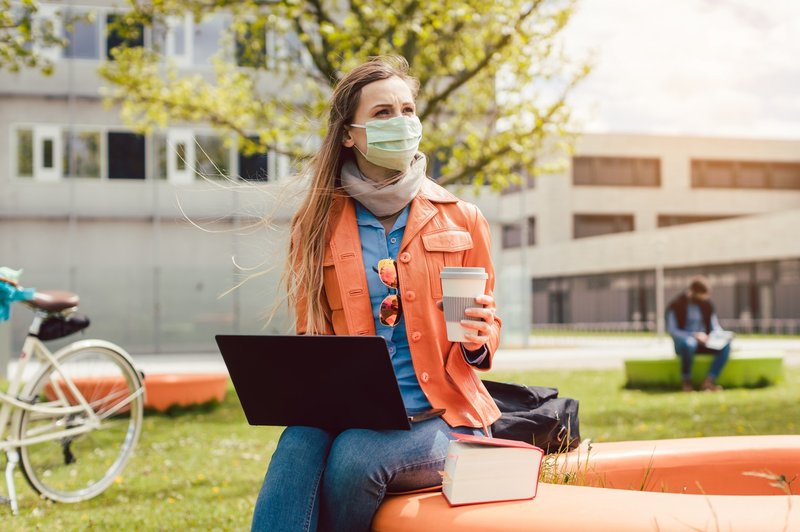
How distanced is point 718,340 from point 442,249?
984 cm

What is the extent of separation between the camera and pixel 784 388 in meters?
11.8

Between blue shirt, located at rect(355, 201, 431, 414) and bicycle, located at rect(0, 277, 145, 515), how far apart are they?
2.80 m

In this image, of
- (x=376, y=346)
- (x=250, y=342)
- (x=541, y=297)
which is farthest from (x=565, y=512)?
(x=541, y=297)

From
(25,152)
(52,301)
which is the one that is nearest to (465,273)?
(52,301)

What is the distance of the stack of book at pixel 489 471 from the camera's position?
2.31 m

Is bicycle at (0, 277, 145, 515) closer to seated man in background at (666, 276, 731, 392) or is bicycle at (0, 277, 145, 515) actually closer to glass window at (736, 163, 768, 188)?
seated man in background at (666, 276, 731, 392)

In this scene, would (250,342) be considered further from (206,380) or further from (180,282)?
(180,282)

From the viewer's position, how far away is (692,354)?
38.2ft

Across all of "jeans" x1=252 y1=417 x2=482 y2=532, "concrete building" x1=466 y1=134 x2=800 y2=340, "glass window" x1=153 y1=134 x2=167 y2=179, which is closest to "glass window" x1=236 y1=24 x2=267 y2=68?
"jeans" x1=252 y1=417 x2=482 y2=532

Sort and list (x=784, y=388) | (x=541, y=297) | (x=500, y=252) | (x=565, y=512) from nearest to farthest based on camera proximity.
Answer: (x=565, y=512)
(x=784, y=388)
(x=500, y=252)
(x=541, y=297)

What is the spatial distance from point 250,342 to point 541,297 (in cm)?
4766

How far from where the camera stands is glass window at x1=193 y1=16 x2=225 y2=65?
22.8 metres

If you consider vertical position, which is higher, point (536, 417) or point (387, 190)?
point (387, 190)

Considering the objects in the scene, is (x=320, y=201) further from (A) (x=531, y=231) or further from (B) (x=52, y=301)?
(A) (x=531, y=231)
